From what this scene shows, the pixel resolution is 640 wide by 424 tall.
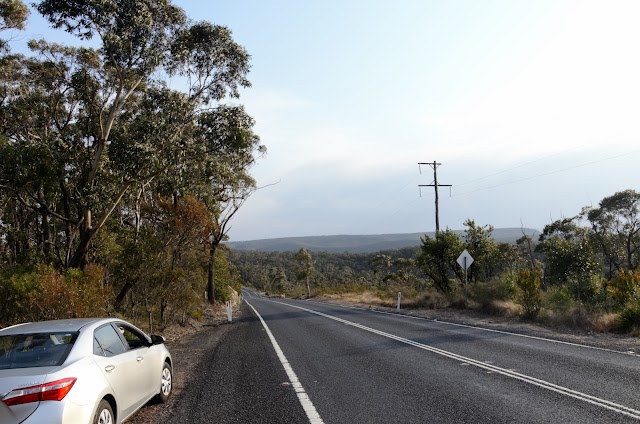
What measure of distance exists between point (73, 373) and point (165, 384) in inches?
116

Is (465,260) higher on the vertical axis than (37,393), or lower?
higher

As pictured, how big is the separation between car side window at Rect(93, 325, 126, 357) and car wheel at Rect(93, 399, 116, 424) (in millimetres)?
601

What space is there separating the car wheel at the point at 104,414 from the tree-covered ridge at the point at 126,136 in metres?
8.49

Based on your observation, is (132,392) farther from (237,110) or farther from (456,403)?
(237,110)

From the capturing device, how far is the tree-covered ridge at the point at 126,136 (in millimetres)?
14602

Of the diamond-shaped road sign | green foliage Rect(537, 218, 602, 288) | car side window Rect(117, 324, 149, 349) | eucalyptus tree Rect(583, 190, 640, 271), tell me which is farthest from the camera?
eucalyptus tree Rect(583, 190, 640, 271)

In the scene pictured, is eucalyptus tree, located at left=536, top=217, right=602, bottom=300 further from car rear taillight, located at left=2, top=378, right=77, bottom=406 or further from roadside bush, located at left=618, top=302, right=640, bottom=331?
car rear taillight, located at left=2, top=378, right=77, bottom=406

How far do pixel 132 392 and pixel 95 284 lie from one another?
7.67 meters

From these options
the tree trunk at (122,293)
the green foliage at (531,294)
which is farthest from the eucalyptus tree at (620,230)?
the tree trunk at (122,293)

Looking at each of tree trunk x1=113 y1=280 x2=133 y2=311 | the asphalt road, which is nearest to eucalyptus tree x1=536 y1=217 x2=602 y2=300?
the asphalt road

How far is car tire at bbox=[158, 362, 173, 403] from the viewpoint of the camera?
24.0 feet

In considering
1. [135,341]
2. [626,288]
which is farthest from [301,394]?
[626,288]

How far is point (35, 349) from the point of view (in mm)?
5297

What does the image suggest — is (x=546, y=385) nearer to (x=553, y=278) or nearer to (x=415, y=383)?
(x=415, y=383)
